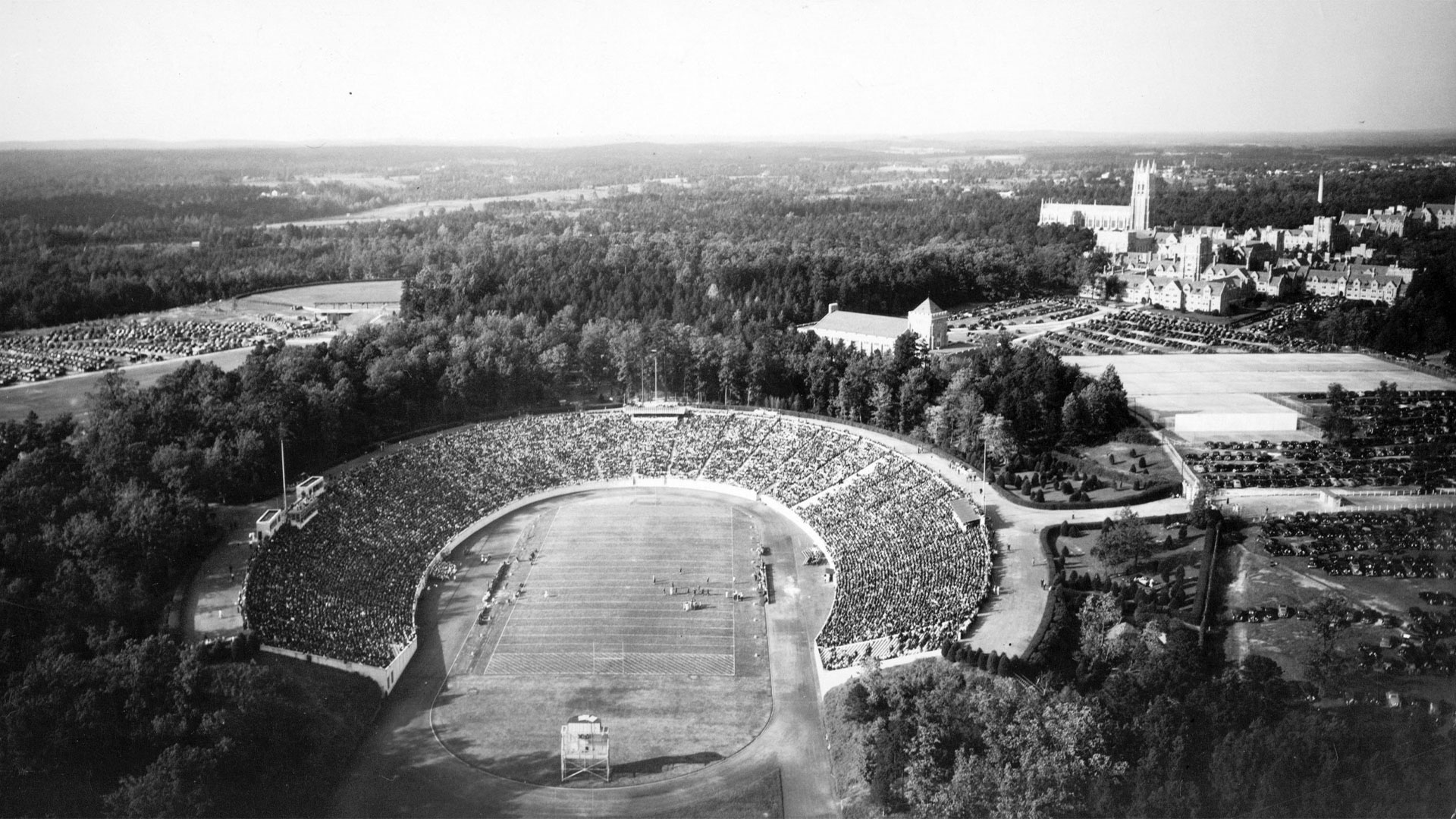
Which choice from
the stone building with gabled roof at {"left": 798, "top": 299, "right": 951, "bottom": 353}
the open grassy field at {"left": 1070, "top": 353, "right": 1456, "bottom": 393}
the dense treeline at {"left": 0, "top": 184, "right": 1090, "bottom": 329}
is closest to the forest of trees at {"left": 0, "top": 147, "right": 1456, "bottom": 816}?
the dense treeline at {"left": 0, "top": 184, "right": 1090, "bottom": 329}

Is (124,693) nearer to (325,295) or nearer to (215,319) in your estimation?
(215,319)

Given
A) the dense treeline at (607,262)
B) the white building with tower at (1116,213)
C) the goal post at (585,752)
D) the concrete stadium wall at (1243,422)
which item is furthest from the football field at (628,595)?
the white building with tower at (1116,213)

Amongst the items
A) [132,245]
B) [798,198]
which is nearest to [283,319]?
[132,245]

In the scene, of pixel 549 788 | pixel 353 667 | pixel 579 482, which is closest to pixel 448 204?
pixel 579 482

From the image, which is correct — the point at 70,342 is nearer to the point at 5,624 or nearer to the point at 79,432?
the point at 79,432

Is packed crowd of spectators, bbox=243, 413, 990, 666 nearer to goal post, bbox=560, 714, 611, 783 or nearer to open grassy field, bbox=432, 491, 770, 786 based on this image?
open grassy field, bbox=432, 491, 770, 786
